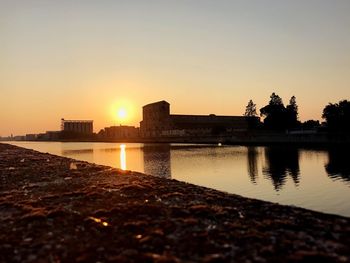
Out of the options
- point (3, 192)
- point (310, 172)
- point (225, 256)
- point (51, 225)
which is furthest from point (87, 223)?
point (310, 172)

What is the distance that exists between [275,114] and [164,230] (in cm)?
15822

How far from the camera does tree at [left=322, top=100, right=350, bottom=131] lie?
110188 millimetres

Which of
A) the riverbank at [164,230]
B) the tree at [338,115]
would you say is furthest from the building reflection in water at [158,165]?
the tree at [338,115]

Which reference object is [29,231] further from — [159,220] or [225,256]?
[225,256]

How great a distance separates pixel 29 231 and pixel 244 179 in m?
32.2

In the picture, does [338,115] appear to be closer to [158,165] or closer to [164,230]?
[158,165]

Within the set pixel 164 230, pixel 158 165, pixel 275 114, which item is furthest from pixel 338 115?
pixel 164 230

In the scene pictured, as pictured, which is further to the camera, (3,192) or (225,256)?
(3,192)

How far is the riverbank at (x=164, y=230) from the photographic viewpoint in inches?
445

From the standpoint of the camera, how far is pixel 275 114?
164000 millimetres

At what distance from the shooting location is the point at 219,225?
1454 cm

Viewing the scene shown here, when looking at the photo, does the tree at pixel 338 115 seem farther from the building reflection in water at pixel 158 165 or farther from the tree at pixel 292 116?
the building reflection in water at pixel 158 165

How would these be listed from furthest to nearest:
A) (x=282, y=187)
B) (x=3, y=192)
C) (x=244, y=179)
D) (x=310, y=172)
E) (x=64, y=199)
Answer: (x=310, y=172), (x=244, y=179), (x=282, y=187), (x=3, y=192), (x=64, y=199)

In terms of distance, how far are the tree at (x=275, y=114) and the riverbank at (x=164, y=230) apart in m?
149
